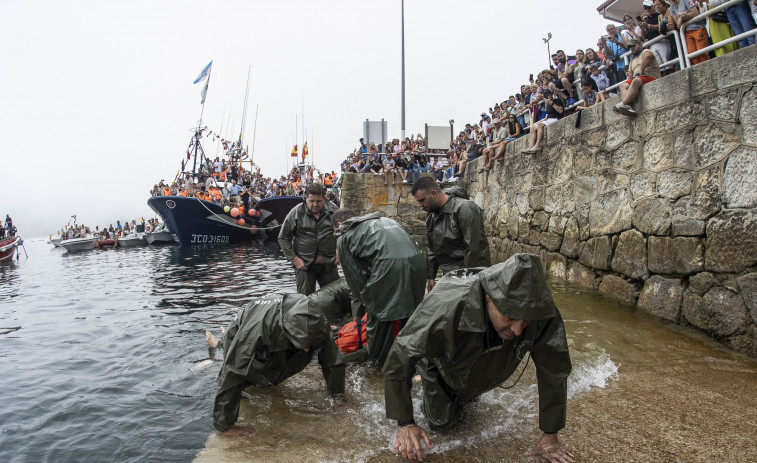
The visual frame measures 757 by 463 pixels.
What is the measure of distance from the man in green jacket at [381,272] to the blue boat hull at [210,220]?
1873cm

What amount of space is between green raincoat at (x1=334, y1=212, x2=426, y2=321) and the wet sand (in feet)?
2.42

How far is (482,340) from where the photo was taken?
99.5 inches

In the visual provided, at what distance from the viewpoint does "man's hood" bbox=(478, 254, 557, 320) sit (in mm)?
2072

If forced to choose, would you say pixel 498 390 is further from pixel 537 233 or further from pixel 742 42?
pixel 537 233

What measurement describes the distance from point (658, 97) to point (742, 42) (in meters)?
0.97

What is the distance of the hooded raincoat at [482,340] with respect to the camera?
2090mm

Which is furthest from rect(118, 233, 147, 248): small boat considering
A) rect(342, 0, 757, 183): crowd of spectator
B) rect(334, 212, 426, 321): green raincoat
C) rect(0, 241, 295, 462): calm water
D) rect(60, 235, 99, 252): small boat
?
rect(334, 212, 426, 321): green raincoat

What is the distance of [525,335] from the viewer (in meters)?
2.45

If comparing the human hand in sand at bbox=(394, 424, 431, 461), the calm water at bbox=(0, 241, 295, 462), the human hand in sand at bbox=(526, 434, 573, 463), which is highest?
the human hand in sand at bbox=(394, 424, 431, 461)

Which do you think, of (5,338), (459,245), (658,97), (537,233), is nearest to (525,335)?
(459,245)

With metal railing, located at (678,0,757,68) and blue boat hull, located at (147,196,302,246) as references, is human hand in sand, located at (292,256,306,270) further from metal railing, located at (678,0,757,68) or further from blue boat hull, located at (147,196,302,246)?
blue boat hull, located at (147,196,302,246)

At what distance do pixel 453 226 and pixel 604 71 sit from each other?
4.83 meters

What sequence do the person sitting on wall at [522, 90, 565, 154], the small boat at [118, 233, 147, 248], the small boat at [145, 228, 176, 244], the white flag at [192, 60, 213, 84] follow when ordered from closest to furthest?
the person sitting on wall at [522, 90, 565, 154] < the white flag at [192, 60, 213, 84] < the small boat at [145, 228, 176, 244] < the small boat at [118, 233, 147, 248]

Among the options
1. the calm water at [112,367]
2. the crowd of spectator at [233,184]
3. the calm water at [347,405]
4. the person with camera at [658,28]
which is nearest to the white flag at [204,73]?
the crowd of spectator at [233,184]
